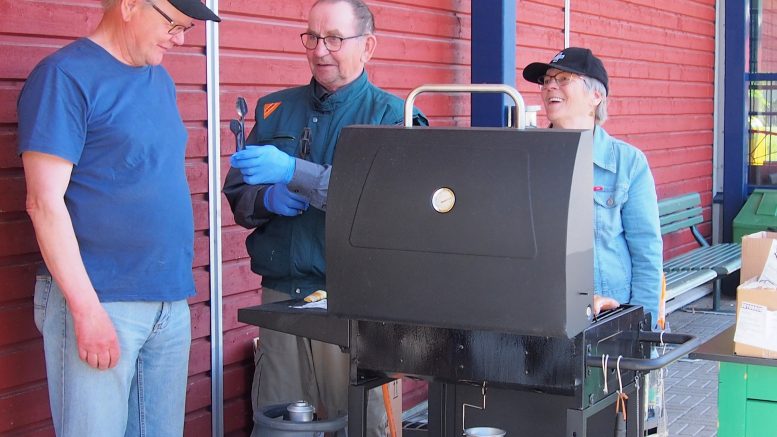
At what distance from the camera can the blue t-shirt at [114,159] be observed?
2.76 meters

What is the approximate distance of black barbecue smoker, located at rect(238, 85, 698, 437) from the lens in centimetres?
212

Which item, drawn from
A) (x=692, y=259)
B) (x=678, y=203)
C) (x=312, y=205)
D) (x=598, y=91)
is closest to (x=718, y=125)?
(x=678, y=203)

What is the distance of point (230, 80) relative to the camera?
419cm

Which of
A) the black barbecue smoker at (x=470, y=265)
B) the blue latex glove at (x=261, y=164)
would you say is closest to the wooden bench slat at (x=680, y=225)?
the blue latex glove at (x=261, y=164)

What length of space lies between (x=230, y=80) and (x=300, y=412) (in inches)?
64.6

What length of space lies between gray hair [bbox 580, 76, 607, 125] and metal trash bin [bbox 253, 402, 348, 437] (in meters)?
Result: 1.38

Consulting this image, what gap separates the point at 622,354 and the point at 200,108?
2071mm

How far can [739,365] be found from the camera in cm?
307

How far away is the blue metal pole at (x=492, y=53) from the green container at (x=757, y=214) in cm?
408

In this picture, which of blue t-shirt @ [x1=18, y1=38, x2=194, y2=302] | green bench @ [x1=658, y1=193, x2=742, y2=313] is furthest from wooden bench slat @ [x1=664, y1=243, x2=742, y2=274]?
blue t-shirt @ [x1=18, y1=38, x2=194, y2=302]

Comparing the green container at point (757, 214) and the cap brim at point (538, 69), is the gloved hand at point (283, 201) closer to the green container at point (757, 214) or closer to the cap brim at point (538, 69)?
the cap brim at point (538, 69)

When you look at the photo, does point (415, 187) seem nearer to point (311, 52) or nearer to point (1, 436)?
point (311, 52)

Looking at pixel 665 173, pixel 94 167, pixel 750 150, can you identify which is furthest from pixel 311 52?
pixel 750 150

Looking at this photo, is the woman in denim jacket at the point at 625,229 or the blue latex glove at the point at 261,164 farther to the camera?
the woman in denim jacket at the point at 625,229
